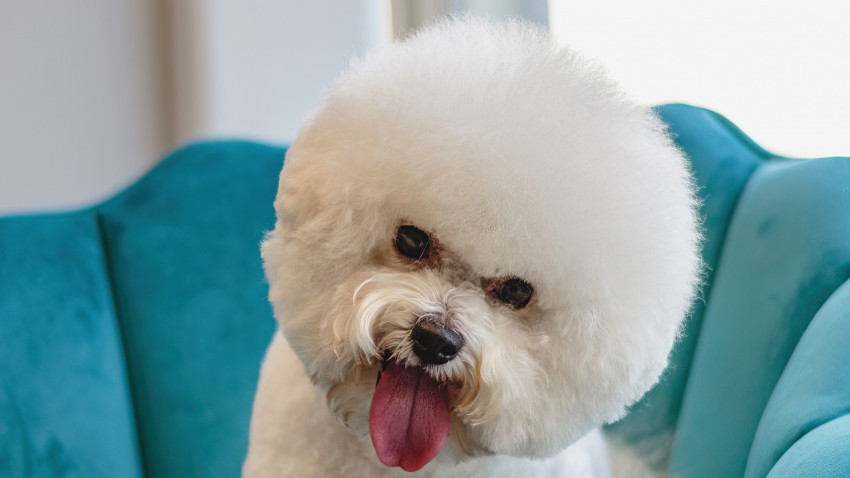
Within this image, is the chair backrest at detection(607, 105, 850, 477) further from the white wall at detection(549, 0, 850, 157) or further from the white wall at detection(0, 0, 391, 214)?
the white wall at detection(0, 0, 391, 214)

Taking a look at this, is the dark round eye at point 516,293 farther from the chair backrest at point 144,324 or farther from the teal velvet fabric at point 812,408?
the chair backrest at point 144,324

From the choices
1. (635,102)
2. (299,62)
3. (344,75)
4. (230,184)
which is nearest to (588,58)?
(635,102)

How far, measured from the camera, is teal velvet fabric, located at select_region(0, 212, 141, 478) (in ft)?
3.12

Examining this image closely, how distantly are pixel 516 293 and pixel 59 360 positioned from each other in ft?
2.32

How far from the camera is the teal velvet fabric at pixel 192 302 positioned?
1.10 metres

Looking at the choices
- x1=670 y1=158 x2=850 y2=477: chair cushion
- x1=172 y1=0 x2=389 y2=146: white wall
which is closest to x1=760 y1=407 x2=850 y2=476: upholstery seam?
x1=670 y1=158 x2=850 y2=477: chair cushion

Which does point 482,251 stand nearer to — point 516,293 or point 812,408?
point 516,293

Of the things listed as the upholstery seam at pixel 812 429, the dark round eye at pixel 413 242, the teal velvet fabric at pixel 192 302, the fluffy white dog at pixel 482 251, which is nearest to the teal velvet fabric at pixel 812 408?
the upholstery seam at pixel 812 429

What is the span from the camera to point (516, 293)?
630 mm

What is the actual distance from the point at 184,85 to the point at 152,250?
0.78m

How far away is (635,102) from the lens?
69cm

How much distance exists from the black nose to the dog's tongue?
3 cm

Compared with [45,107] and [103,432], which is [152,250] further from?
[45,107]

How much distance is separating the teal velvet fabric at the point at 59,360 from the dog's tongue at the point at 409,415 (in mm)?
570
